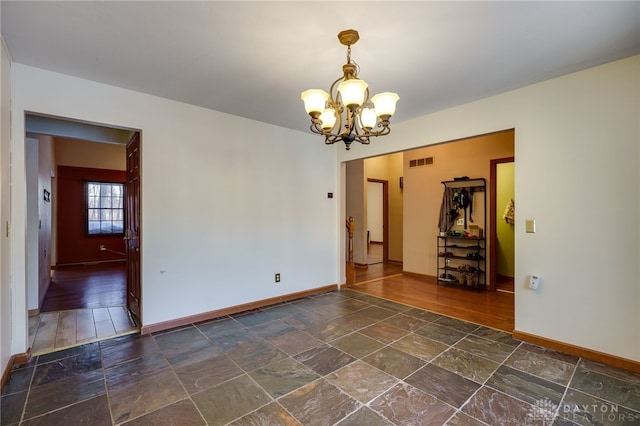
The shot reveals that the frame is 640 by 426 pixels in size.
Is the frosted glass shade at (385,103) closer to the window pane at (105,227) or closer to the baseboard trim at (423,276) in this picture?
the baseboard trim at (423,276)

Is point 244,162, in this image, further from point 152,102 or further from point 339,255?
point 339,255

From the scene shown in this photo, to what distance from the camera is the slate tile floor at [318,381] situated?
1.85 m

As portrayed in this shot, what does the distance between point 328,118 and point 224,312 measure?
2.79 meters

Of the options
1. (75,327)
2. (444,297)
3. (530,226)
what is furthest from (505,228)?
(75,327)

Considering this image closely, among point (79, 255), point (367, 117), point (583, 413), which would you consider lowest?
point (583, 413)

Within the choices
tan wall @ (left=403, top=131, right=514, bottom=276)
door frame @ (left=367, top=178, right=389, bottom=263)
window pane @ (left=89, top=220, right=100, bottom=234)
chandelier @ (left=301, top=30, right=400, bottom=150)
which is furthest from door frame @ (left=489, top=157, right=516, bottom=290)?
window pane @ (left=89, top=220, right=100, bottom=234)

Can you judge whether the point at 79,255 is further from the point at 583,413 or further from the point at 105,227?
the point at 583,413

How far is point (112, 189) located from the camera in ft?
26.3

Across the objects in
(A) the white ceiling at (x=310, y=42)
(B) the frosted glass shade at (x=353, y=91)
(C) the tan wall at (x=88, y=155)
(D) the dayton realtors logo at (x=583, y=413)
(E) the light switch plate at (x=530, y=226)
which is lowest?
(D) the dayton realtors logo at (x=583, y=413)

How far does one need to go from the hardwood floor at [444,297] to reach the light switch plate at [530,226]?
1.13 m

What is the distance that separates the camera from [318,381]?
2229 mm

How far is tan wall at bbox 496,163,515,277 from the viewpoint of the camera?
18.2ft

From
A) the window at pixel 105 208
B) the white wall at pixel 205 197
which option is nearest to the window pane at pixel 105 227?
the window at pixel 105 208

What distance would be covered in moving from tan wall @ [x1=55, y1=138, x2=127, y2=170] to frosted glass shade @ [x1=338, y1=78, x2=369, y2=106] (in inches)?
278
